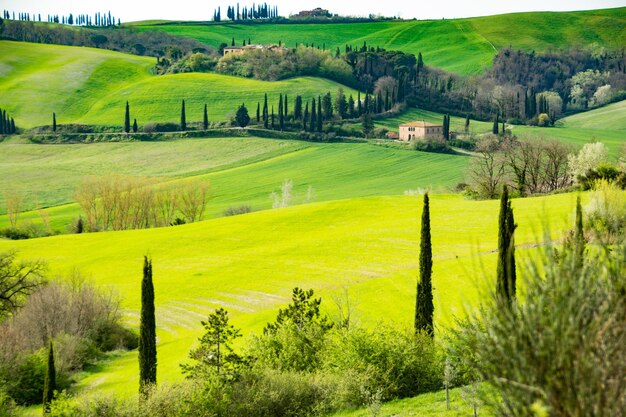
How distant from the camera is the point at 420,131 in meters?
165

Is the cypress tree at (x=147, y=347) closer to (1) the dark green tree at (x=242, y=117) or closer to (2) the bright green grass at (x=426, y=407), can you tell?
(2) the bright green grass at (x=426, y=407)

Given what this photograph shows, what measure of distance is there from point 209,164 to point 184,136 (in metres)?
24.9

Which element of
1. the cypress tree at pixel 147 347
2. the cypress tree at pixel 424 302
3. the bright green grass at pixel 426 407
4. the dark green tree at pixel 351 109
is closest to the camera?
the bright green grass at pixel 426 407

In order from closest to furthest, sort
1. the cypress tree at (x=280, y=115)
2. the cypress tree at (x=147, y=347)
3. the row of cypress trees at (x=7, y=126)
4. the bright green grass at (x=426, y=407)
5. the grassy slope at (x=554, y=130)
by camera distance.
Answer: the bright green grass at (x=426, y=407)
the cypress tree at (x=147, y=347)
the grassy slope at (x=554, y=130)
the cypress tree at (x=280, y=115)
the row of cypress trees at (x=7, y=126)

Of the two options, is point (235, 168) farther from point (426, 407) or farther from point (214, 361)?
point (426, 407)

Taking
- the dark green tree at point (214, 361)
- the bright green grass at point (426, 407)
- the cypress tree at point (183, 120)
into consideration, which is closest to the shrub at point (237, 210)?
the cypress tree at point (183, 120)

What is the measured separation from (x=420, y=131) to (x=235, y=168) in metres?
40.8

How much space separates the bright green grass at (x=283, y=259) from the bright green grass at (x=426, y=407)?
14434 mm

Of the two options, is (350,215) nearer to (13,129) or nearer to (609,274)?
(609,274)

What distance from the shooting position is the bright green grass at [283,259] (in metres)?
A: 57.4

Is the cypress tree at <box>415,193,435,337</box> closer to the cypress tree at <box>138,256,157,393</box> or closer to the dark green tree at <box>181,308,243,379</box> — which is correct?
the dark green tree at <box>181,308,243,379</box>

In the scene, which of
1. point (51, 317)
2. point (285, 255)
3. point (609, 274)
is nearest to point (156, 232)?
point (285, 255)

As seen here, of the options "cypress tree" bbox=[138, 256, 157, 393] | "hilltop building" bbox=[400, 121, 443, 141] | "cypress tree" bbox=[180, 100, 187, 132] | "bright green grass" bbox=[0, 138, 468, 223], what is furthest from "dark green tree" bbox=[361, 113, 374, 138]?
"cypress tree" bbox=[138, 256, 157, 393]

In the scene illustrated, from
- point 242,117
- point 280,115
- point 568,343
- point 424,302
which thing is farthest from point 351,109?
point 568,343
